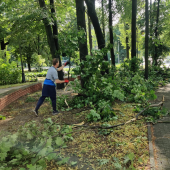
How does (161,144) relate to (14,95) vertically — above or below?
below

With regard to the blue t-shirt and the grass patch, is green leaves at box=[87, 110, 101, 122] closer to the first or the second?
the grass patch

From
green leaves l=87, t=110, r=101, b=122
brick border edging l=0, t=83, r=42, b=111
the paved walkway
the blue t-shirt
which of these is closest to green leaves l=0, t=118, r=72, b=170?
the paved walkway

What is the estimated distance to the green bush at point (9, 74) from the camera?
14.8 metres

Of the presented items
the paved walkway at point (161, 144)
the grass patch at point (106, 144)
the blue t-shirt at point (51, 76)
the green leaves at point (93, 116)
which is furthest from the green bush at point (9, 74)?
the paved walkway at point (161, 144)

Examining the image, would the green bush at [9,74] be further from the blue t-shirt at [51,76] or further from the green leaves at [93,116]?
the green leaves at [93,116]

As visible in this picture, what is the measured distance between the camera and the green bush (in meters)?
14.8

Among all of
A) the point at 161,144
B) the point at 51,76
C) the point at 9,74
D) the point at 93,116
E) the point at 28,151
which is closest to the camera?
the point at 28,151

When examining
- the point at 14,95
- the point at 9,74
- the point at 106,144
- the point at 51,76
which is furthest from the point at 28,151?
the point at 9,74

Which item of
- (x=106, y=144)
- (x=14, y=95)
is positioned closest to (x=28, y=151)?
(x=106, y=144)

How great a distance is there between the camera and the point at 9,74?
15156mm

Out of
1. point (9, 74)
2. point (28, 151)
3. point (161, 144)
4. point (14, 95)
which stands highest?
point (9, 74)

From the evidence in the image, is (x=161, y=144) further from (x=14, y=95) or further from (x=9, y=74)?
(x=9, y=74)

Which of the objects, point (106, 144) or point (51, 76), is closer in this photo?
point (106, 144)

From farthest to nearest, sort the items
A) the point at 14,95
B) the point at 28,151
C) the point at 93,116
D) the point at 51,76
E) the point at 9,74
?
the point at 9,74, the point at 14,95, the point at 51,76, the point at 93,116, the point at 28,151
